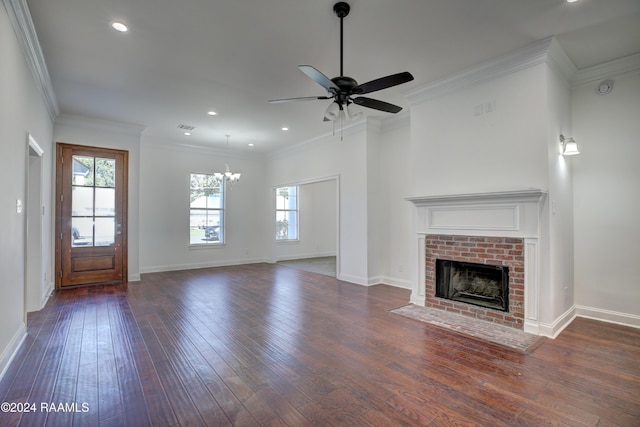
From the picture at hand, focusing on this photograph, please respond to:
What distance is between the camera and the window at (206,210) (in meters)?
7.73

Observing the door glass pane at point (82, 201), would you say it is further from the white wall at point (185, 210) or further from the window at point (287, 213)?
the window at point (287, 213)

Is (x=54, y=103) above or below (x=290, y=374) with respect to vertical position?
above

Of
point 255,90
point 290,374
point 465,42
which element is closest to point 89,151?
point 255,90

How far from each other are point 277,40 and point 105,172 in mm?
4591

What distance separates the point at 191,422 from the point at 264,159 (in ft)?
24.4

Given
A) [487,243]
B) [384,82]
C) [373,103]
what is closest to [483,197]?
[487,243]

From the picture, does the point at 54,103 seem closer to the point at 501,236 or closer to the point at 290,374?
the point at 290,374

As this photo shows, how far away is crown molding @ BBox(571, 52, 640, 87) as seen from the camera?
3.53 m

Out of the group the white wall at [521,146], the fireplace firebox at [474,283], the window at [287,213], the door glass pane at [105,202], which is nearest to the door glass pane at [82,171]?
the door glass pane at [105,202]

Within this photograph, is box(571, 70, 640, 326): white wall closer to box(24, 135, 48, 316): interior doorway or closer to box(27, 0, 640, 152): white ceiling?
box(27, 0, 640, 152): white ceiling

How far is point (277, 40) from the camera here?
3.21 metres

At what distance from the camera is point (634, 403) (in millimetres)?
2160

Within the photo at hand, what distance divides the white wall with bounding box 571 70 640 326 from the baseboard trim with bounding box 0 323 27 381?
5845 mm

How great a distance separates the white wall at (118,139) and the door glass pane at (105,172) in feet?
0.86
